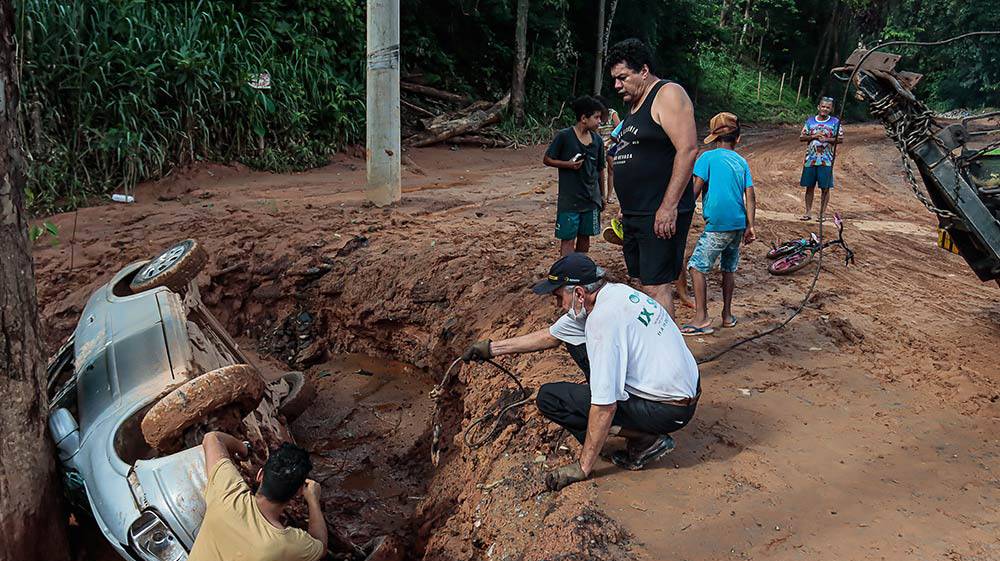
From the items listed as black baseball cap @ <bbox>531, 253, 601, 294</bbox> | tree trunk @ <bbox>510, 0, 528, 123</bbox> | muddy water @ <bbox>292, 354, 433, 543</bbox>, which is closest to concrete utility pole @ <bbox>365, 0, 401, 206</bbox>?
muddy water @ <bbox>292, 354, 433, 543</bbox>

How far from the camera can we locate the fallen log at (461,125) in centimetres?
1468

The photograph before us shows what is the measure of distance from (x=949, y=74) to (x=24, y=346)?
102 feet

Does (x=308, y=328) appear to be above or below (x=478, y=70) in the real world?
below

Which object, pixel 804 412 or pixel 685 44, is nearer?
pixel 804 412

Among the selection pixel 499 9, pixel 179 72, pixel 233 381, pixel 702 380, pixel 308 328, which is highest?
pixel 499 9

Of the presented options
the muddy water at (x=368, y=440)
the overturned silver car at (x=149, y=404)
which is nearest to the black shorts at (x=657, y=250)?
the muddy water at (x=368, y=440)

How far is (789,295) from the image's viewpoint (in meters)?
5.98

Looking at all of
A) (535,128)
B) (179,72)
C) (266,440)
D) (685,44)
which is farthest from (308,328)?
(685,44)

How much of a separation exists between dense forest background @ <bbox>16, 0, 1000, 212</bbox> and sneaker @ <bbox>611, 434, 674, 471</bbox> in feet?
14.1

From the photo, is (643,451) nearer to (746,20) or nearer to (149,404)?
(149,404)

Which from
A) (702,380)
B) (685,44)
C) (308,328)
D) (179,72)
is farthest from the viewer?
(685,44)

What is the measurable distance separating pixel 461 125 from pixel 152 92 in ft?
22.5

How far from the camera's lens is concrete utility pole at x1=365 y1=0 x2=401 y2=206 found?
8.40 meters

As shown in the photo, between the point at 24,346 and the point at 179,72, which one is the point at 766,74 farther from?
the point at 24,346
